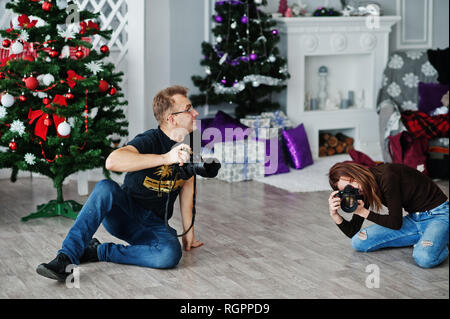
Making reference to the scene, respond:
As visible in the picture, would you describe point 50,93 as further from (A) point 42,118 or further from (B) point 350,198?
(B) point 350,198

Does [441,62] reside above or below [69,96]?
above

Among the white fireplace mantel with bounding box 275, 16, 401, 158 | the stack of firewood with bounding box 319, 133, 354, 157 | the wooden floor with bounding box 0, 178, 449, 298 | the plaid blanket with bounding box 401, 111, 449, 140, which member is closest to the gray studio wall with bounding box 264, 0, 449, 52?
the white fireplace mantel with bounding box 275, 16, 401, 158

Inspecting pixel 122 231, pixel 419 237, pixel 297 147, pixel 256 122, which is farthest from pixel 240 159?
pixel 122 231

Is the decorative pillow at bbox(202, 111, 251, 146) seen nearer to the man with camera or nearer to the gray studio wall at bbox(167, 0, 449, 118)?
the gray studio wall at bbox(167, 0, 449, 118)

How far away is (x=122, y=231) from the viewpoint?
10.2 feet

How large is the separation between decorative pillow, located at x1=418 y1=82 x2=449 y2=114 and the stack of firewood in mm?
881

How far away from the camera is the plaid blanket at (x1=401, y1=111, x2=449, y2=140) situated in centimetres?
524

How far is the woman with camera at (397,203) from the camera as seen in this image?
2.98 meters

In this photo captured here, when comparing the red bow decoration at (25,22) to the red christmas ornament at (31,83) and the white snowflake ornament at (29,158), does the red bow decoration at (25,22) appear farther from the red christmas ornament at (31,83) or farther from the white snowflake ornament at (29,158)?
the white snowflake ornament at (29,158)

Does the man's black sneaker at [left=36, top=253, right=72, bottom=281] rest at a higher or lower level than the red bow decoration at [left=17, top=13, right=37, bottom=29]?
lower

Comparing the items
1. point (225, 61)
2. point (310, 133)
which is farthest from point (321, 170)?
point (225, 61)

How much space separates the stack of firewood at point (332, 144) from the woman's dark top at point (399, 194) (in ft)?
10.0

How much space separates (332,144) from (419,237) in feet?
9.88

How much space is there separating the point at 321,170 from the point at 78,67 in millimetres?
2376
